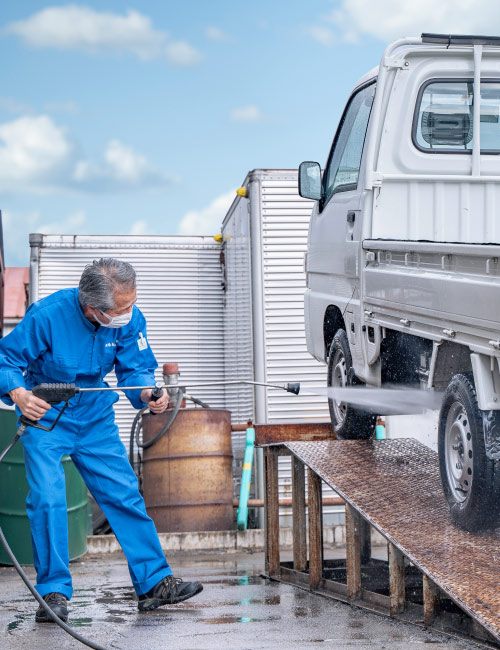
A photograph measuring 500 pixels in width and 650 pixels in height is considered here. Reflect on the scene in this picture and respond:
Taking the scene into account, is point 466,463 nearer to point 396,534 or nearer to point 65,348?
point 396,534

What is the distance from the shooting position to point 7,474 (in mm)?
8961

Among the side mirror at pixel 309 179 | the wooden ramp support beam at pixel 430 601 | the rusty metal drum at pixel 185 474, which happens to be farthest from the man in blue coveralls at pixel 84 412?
the rusty metal drum at pixel 185 474

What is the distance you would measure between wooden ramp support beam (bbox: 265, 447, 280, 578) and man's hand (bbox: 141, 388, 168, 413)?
2.14m

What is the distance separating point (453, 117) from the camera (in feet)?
20.5

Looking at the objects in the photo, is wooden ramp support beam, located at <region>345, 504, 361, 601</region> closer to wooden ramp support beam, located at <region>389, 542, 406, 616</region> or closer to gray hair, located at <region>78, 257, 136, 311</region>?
wooden ramp support beam, located at <region>389, 542, 406, 616</region>

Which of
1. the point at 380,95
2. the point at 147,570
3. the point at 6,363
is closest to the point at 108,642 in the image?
the point at 147,570

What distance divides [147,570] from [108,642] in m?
0.92

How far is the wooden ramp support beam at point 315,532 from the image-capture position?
6309 millimetres

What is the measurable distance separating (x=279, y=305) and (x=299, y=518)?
4.24 metres

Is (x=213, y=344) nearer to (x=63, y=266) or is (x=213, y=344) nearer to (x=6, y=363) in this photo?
(x=63, y=266)

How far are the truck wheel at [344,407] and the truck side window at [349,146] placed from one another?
105 centimetres

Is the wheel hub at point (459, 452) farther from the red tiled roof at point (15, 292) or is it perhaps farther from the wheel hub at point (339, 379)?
the red tiled roof at point (15, 292)

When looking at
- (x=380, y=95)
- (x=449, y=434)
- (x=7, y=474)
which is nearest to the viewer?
(x=449, y=434)

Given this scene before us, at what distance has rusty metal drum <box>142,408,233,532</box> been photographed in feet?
33.6
